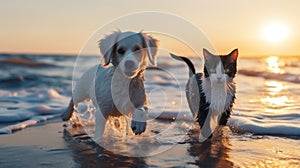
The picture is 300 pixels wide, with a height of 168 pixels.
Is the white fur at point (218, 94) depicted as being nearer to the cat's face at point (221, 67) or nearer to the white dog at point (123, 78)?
the cat's face at point (221, 67)

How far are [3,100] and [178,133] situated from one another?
15.8 ft

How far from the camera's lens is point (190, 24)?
4902mm

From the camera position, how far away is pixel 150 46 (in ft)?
16.8

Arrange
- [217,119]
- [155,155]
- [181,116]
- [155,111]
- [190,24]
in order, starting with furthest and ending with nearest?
[155,111], [181,116], [217,119], [190,24], [155,155]

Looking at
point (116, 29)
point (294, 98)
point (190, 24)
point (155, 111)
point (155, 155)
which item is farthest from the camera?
point (294, 98)

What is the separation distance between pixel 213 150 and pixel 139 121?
2.96ft

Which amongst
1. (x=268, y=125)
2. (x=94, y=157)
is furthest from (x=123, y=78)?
(x=268, y=125)

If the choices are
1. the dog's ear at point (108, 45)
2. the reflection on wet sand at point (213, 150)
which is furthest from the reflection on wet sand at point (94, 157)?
the dog's ear at point (108, 45)

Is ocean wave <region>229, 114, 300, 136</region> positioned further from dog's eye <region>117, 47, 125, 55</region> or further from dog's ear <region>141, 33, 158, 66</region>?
dog's eye <region>117, 47, 125, 55</region>

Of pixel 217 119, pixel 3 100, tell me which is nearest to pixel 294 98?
pixel 217 119

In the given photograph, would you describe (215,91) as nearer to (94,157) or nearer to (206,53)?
(206,53)

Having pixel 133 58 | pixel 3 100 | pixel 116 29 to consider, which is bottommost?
pixel 3 100

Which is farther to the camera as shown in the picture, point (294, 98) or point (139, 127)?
point (294, 98)

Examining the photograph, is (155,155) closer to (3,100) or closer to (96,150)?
(96,150)
